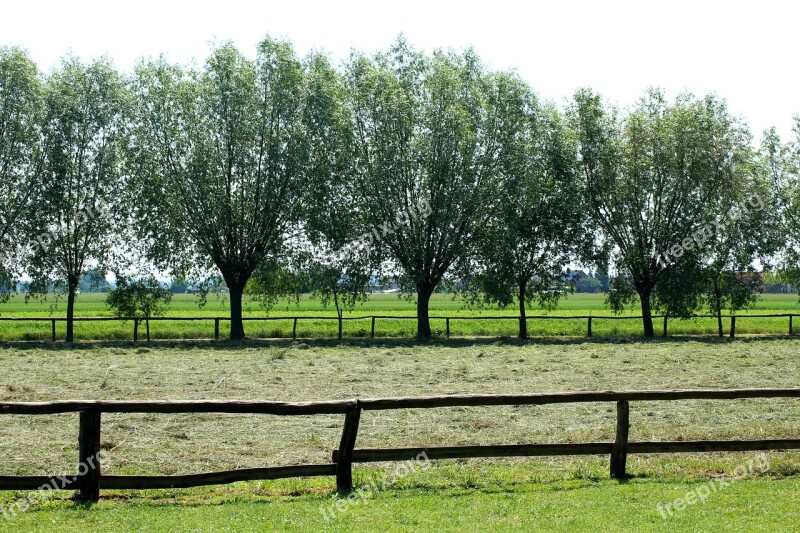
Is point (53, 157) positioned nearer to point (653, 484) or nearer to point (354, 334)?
point (354, 334)

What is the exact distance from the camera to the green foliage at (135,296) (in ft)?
119

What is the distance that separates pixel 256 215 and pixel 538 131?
14.8 m

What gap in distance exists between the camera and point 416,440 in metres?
12.0

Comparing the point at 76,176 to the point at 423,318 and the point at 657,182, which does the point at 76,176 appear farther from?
the point at 657,182

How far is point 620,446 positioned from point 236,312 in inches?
1133

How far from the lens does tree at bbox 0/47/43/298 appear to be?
3453 centimetres

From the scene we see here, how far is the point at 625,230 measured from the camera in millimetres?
39656

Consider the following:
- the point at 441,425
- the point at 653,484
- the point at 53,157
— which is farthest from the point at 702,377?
the point at 53,157

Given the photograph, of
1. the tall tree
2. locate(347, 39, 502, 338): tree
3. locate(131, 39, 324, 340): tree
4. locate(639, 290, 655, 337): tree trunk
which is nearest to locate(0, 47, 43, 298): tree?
locate(131, 39, 324, 340): tree
